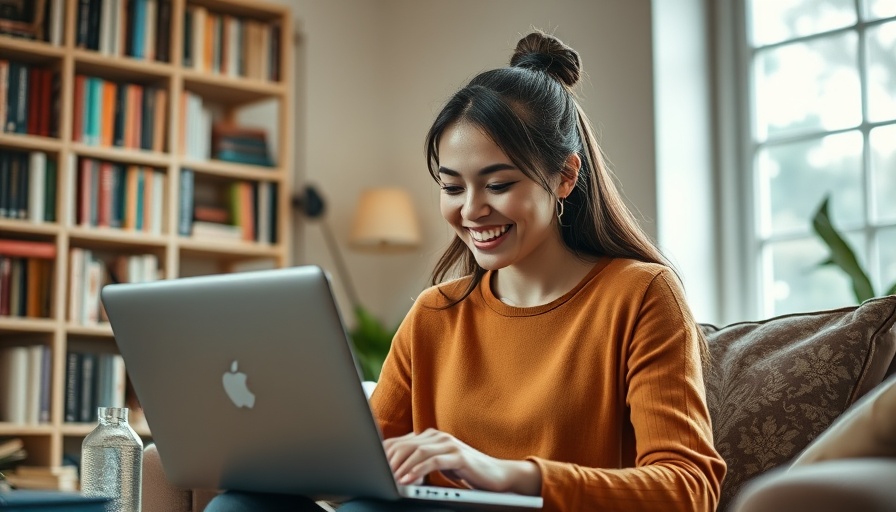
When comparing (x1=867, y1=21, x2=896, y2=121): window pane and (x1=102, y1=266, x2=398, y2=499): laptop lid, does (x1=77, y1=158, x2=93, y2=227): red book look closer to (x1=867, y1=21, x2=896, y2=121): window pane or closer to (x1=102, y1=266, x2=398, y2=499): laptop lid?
(x1=102, y1=266, x2=398, y2=499): laptop lid

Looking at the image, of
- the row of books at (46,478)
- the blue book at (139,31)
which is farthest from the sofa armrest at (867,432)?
the blue book at (139,31)

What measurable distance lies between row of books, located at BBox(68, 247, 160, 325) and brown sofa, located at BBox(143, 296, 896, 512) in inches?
86.4

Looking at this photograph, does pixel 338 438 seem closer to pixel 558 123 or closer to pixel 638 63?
pixel 558 123

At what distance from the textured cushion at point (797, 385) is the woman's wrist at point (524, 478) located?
51 centimetres

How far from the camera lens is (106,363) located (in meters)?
3.47

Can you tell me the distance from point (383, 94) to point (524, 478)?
11.0ft

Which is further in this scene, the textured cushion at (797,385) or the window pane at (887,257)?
the window pane at (887,257)

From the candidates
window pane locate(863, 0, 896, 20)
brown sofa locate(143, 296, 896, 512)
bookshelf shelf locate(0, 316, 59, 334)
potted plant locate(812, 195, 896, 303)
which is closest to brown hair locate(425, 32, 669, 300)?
brown sofa locate(143, 296, 896, 512)

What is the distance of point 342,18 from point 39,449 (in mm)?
1988

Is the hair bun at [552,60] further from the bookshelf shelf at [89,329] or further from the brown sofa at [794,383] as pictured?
the bookshelf shelf at [89,329]

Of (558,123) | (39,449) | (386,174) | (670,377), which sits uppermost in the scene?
(386,174)

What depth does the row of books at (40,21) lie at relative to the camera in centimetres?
341

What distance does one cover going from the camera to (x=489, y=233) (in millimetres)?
1605

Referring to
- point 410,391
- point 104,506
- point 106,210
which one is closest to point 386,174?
point 106,210
